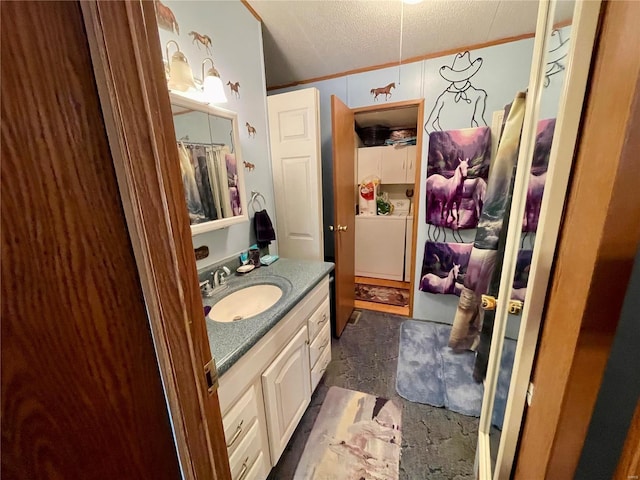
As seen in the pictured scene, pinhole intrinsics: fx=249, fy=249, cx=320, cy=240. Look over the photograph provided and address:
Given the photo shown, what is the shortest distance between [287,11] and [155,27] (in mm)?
1399

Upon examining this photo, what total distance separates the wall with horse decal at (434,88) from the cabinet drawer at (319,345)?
3.94ft

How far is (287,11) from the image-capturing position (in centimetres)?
146

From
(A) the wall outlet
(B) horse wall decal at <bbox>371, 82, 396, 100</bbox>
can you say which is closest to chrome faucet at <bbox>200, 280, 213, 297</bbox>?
(A) the wall outlet

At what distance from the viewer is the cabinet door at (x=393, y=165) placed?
10.2ft

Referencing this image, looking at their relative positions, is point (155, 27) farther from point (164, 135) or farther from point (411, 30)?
point (411, 30)

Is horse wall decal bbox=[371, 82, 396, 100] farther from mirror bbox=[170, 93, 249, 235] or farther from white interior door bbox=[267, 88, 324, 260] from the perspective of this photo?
mirror bbox=[170, 93, 249, 235]

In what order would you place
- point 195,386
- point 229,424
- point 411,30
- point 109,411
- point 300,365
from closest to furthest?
point 109,411
point 195,386
point 229,424
point 300,365
point 411,30

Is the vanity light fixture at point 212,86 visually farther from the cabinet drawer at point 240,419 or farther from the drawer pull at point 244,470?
the drawer pull at point 244,470

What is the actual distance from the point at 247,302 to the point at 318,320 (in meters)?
0.44

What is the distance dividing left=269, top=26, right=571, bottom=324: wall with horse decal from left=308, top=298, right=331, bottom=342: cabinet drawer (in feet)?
3.99

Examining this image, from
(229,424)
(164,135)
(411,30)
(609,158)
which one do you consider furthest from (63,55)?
(411,30)

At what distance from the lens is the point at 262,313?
1044 mm

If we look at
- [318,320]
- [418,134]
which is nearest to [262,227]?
[318,320]

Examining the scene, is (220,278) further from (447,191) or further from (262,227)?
(447,191)
